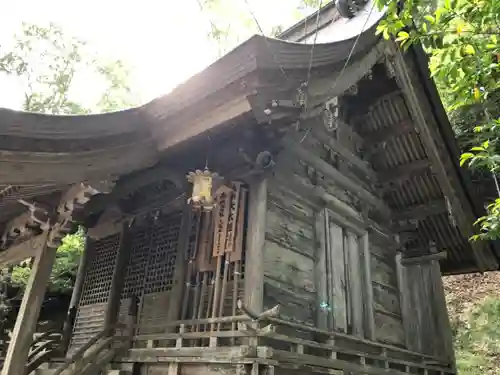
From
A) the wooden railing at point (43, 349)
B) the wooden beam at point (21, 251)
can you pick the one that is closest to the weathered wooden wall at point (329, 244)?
the wooden beam at point (21, 251)

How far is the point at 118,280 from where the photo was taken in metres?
7.66

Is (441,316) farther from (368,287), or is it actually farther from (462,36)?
(462,36)

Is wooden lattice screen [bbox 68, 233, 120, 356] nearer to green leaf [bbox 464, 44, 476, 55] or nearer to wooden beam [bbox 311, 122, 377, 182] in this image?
wooden beam [bbox 311, 122, 377, 182]

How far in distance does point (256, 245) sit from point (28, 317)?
2977 mm

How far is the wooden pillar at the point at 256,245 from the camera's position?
5188 millimetres

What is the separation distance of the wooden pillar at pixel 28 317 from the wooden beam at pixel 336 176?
3.77 meters

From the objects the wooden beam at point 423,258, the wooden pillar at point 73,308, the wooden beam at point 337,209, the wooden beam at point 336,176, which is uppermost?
the wooden beam at point 336,176

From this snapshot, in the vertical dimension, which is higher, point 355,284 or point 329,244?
point 329,244

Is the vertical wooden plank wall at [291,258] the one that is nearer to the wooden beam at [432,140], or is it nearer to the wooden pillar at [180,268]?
the wooden pillar at [180,268]

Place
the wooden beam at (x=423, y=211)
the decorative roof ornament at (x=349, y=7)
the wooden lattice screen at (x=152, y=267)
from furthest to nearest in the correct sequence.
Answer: the wooden beam at (x=423, y=211)
the decorative roof ornament at (x=349, y=7)
the wooden lattice screen at (x=152, y=267)

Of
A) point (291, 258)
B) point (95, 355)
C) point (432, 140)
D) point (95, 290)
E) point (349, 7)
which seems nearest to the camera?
point (291, 258)

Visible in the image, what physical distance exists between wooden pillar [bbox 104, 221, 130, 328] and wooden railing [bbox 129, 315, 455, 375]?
1.08 metres

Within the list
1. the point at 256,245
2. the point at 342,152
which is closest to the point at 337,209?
the point at 342,152

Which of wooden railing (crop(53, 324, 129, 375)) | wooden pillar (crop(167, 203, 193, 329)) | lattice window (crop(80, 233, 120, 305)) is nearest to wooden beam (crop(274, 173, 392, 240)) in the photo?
wooden pillar (crop(167, 203, 193, 329))
